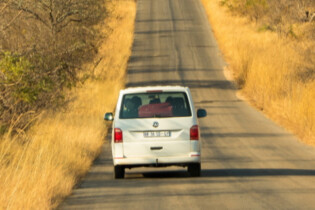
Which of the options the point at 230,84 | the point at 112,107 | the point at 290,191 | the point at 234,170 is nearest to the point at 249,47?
the point at 230,84

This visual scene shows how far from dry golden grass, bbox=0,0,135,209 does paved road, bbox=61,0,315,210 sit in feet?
1.30

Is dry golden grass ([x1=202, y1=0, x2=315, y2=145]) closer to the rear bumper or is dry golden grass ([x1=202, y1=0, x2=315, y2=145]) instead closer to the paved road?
the paved road

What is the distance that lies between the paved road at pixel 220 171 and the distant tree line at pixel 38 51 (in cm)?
208

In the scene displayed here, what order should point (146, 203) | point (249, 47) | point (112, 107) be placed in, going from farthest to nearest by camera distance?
point (249, 47)
point (112, 107)
point (146, 203)

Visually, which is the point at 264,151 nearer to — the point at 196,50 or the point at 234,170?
the point at 234,170

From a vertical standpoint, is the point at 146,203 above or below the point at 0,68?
below

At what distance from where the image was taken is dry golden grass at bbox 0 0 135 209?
32.0 ft

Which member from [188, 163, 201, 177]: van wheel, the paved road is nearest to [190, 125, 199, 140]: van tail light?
[188, 163, 201, 177]: van wheel

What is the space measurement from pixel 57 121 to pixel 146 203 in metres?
10.2

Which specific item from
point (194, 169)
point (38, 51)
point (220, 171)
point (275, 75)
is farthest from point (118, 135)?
point (275, 75)

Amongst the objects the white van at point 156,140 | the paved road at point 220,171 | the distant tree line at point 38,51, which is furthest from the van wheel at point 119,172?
the distant tree line at point 38,51

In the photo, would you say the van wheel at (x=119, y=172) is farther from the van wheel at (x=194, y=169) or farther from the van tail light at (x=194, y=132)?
the van tail light at (x=194, y=132)

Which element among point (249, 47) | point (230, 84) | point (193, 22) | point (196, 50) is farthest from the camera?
point (193, 22)

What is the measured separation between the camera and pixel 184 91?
1345cm
